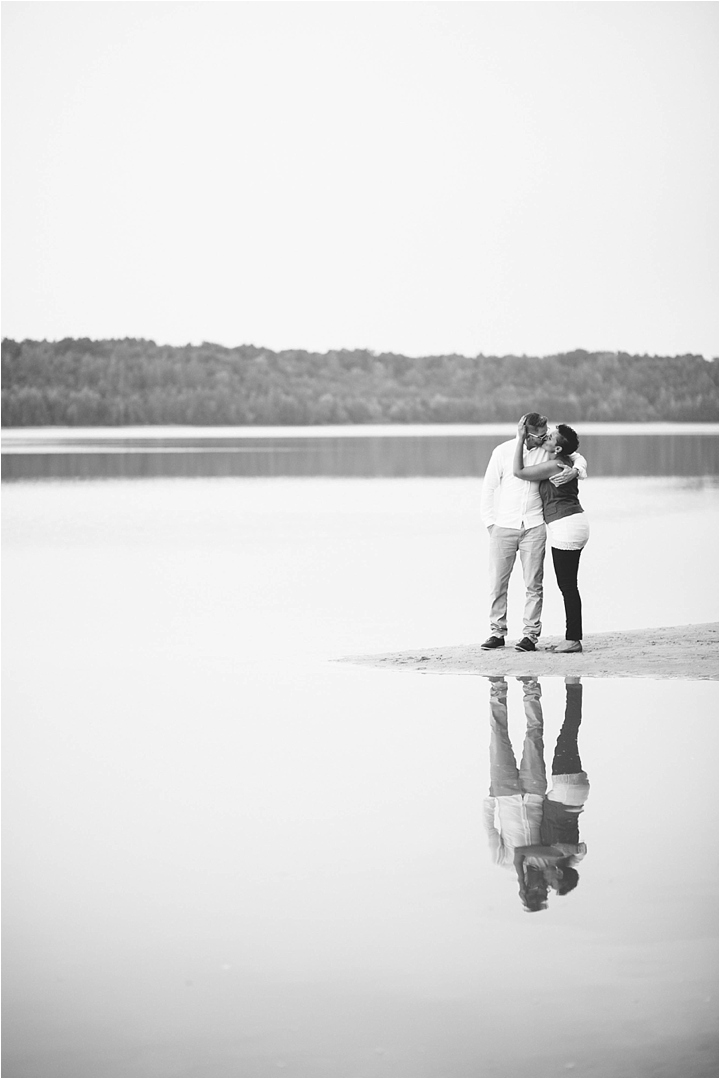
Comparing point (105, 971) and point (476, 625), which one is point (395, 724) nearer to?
point (105, 971)

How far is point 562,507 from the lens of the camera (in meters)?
8.20

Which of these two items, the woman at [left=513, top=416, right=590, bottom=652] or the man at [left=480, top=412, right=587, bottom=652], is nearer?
the woman at [left=513, top=416, right=590, bottom=652]

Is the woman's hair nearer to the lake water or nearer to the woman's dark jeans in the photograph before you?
the woman's dark jeans

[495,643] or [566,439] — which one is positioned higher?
[566,439]

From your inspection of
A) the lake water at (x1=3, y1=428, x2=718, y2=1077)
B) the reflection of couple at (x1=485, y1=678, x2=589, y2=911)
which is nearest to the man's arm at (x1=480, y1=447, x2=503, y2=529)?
the lake water at (x1=3, y1=428, x2=718, y2=1077)

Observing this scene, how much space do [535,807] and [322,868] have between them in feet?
3.25

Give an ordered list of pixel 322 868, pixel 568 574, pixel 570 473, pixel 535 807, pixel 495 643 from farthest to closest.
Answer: pixel 495 643 → pixel 568 574 → pixel 570 473 → pixel 535 807 → pixel 322 868

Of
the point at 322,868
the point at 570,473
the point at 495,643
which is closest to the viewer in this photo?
the point at 322,868

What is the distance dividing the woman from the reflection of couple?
1.26 m

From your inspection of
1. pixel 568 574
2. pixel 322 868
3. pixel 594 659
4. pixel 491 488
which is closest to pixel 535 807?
pixel 322 868

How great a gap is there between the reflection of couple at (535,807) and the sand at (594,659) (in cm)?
81

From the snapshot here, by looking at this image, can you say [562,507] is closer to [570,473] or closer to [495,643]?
[570,473]

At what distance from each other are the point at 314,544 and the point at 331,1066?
49.3 feet

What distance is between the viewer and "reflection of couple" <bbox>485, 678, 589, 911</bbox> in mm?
4567
